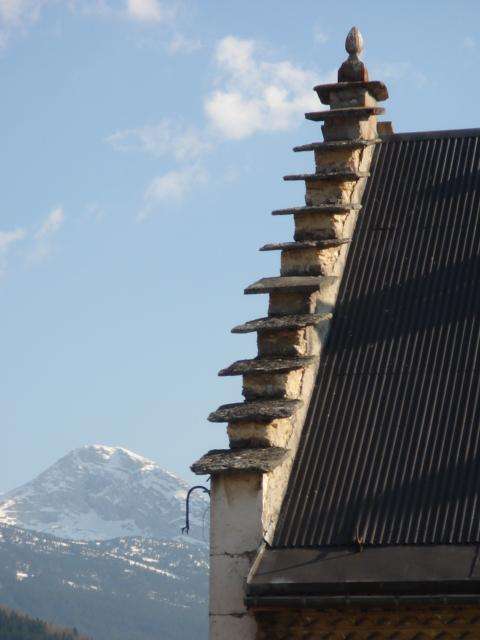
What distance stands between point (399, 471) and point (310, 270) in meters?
3.52

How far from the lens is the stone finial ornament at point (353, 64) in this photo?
23.7m

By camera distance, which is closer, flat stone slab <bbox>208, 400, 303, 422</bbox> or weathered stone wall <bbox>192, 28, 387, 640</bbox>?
weathered stone wall <bbox>192, 28, 387, 640</bbox>

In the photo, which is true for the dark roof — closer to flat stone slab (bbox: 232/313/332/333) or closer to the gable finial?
flat stone slab (bbox: 232/313/332/333)

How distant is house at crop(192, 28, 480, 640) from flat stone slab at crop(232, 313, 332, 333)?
0.02m

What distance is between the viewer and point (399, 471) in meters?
18.5

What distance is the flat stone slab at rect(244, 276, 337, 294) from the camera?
20406 millimetres

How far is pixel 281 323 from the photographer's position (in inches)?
789

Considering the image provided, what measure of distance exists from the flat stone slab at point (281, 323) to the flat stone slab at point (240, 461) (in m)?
1.75

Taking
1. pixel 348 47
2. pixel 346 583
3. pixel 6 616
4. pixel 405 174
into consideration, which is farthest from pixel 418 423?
pixel 6 616

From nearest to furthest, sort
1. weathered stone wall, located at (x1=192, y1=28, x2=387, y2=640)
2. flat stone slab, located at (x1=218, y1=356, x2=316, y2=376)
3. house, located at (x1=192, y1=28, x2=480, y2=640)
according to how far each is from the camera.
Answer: house, located at (x1=192, y1=28, x2=480, y2=640)
weathered stone wall, located at (x1=192, y1=28, x2=387, y2=640)
flat stone slab, located at (x1=218, y1=356, x2=316, y2=376)

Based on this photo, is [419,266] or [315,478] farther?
[419,266]

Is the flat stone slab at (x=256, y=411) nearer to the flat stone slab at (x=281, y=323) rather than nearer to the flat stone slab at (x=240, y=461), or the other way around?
the flat stone slab at (x=240, y=461)

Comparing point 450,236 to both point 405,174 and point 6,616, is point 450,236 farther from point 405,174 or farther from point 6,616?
point 6,616

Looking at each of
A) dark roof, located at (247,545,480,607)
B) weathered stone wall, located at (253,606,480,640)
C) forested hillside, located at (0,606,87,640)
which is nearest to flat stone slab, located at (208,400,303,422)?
dark roof, located at (247,545,480,607)
